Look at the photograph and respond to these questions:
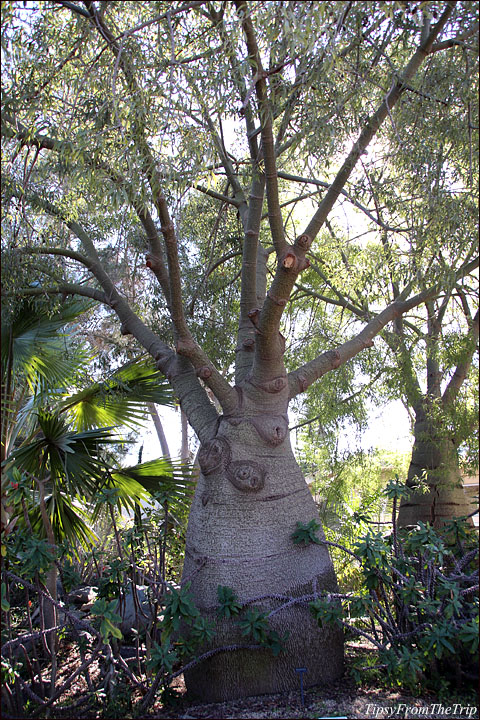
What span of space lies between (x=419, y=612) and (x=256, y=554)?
1127 millimetres

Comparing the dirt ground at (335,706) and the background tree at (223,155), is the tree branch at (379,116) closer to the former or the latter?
the background tree at (223,155)

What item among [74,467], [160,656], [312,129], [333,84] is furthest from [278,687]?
[333,84]

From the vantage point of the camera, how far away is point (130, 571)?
4.32 meters

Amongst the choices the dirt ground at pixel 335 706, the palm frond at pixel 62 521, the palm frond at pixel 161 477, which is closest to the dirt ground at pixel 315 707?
the dirt ground at pixel 335 706

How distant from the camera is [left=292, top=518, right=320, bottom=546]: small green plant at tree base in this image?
4.21m

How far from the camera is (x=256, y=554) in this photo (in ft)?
13.9

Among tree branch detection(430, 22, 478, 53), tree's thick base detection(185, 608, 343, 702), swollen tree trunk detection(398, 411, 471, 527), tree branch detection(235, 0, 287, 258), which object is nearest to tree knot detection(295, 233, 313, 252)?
tree branch detection(235, 0, 287, 258)

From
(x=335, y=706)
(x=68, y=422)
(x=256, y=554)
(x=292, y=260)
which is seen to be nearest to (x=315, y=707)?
(x=335, y=706)

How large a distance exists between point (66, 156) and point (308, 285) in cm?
Answer: 478

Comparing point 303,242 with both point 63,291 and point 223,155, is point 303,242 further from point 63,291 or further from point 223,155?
point 63,291

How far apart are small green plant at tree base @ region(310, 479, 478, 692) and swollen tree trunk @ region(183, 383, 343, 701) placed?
0.26 metres

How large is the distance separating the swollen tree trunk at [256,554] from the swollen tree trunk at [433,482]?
82.7 inches

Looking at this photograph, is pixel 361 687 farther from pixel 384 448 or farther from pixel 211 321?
pixel 384 448

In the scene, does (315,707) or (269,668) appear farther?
(269,668)
